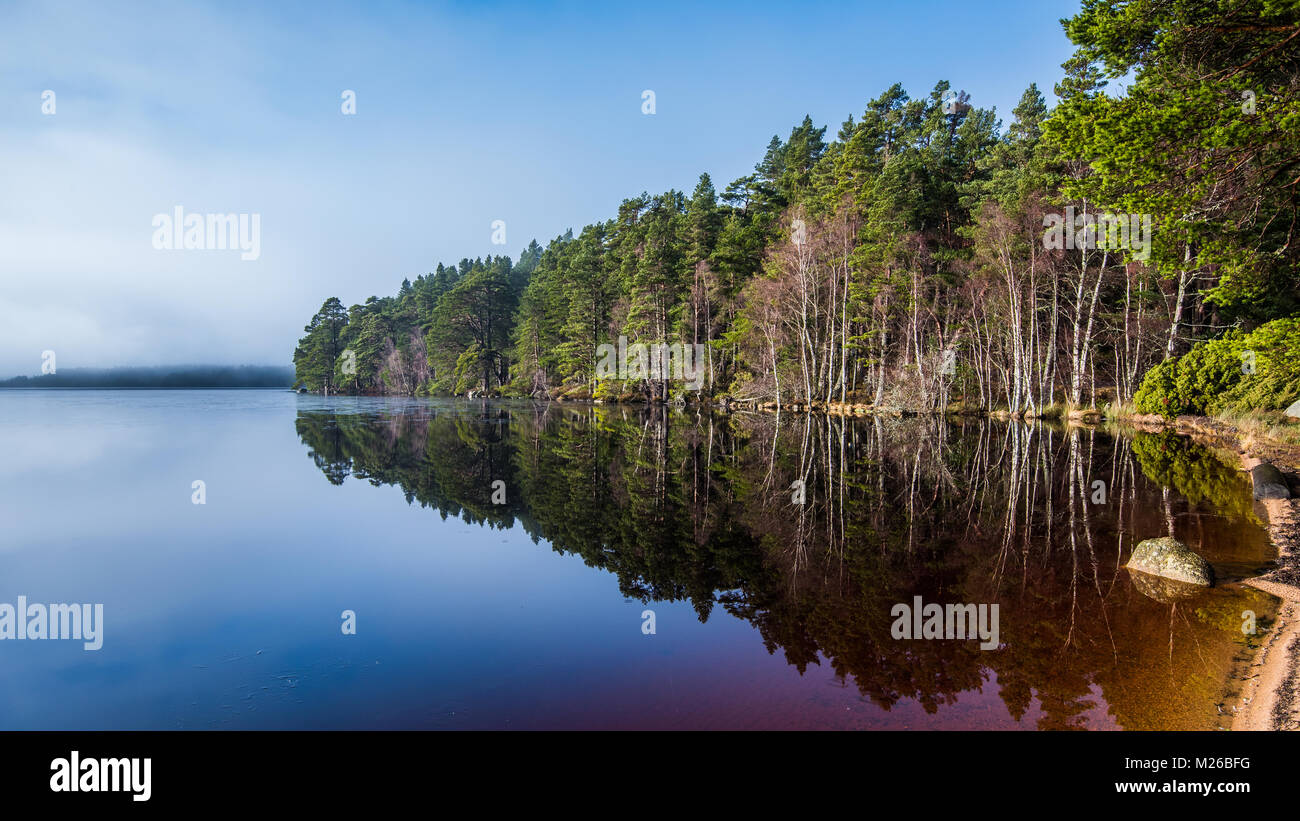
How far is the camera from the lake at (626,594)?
5.43 metres

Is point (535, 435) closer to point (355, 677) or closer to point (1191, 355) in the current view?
point (355, 677)

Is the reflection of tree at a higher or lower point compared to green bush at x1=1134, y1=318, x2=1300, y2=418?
lower

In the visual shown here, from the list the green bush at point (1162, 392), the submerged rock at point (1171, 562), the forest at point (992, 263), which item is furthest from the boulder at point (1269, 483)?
the green bush at point (1162, 392)

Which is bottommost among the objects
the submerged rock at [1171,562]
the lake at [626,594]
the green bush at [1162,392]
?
the lake at [626,594]

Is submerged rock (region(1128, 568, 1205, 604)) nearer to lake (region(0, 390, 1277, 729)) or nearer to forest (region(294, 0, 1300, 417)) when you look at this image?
lake (region(0, 390, 1277, 729))

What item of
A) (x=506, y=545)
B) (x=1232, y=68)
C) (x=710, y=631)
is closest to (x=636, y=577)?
(x=710, y=631)

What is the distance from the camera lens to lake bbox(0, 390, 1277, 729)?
5426mm

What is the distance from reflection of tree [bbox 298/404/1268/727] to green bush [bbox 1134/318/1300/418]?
392 centimetres

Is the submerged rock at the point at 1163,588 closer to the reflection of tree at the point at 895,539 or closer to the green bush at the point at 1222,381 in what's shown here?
the reflection of tree at the point at 895,539

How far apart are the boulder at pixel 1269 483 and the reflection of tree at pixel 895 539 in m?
0.69

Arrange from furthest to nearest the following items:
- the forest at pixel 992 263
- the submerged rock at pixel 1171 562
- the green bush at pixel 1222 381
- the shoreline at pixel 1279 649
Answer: the green bush at pixel 1222 381 → the forest at pixel 992 263 → the submerged rock at pixel 1171 562 → the shoreline at pixel 1279 649

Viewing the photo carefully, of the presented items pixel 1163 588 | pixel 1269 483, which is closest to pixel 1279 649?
pixel 1163 588

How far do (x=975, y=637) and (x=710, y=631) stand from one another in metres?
2.94

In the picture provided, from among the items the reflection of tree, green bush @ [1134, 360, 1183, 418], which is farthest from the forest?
the reflection of tree
